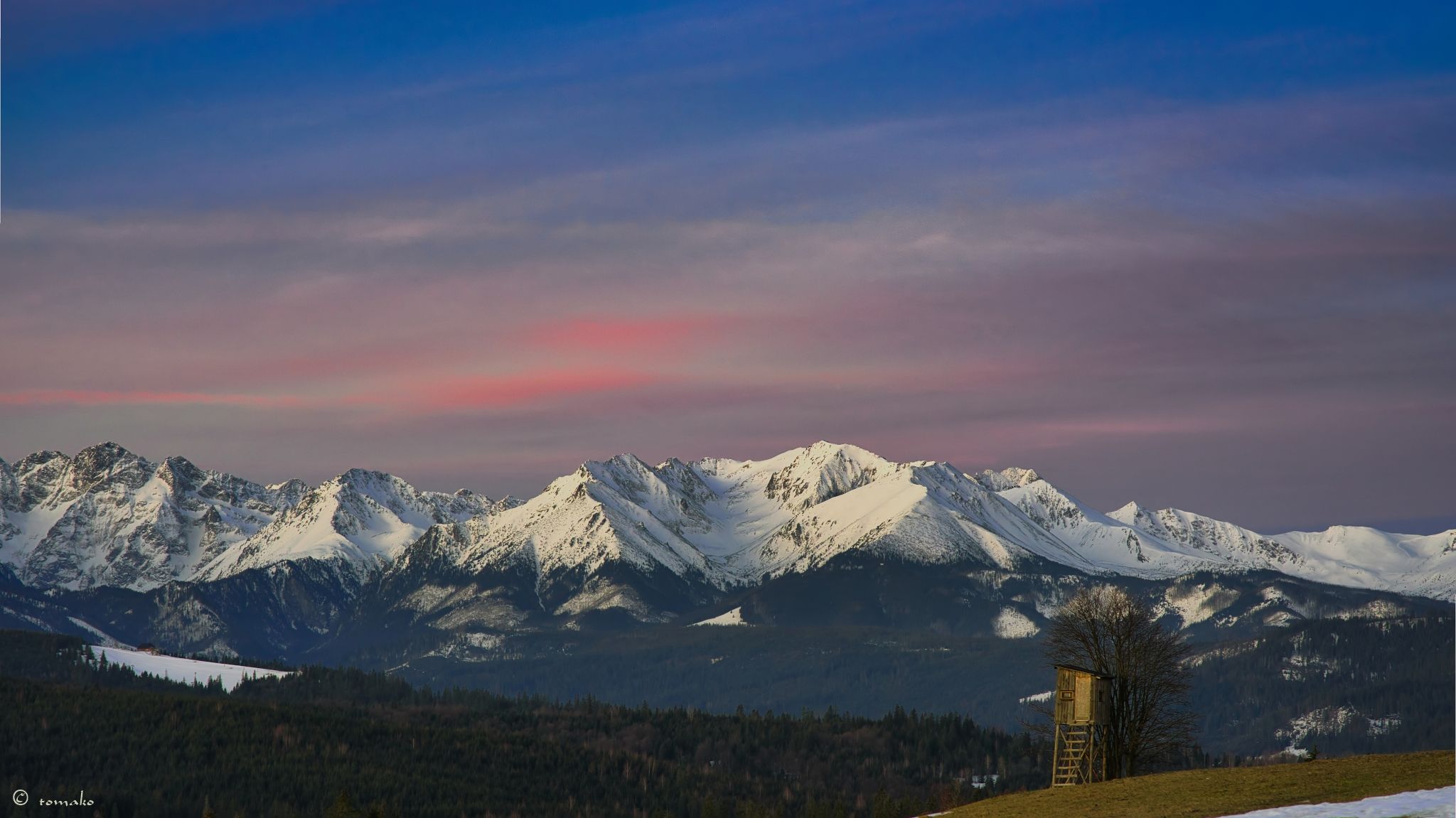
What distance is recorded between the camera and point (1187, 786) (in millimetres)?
83750

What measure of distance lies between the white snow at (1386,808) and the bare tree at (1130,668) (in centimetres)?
3916

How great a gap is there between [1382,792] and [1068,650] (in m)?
44.5

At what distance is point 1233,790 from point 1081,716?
28653mm

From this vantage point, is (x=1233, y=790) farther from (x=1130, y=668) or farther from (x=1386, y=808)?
(x=1130, y=668)

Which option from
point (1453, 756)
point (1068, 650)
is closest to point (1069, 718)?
point (1068, 650)

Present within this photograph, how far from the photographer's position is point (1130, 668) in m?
115

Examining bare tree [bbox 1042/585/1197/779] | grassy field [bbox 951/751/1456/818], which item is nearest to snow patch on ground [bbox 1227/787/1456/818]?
grassy field [bbox 951/751/1456/818]

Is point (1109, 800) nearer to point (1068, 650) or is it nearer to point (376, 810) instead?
point (1068, 650)

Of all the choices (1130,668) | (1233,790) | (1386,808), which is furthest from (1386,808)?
(1130,668)

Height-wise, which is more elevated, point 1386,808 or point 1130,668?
point 1130,668

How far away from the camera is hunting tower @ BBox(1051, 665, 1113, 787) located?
109188 millimetres

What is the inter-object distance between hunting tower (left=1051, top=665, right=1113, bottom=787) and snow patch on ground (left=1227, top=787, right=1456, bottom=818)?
34357mm

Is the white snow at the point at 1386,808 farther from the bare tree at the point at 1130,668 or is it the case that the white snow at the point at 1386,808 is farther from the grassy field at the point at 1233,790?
the bare tree at the point at 1130,668

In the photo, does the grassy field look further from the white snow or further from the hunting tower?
the hunting tower
